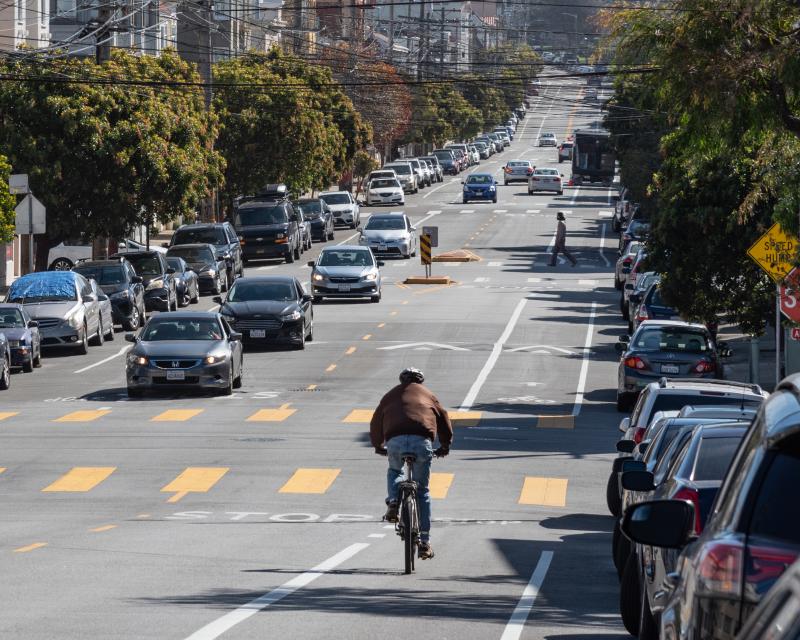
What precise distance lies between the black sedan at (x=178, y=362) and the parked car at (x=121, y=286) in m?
11.0

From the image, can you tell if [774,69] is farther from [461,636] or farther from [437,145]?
[437,145]

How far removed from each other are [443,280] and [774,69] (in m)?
42.6

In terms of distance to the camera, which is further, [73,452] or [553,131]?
[553,131]

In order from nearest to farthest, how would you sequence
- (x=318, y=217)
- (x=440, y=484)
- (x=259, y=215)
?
(x=440, y=484) → (x=259, y=215) → (x=318, y=217)

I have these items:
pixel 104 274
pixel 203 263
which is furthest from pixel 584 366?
pixel 203 263

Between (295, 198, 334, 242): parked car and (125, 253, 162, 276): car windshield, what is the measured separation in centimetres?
2575

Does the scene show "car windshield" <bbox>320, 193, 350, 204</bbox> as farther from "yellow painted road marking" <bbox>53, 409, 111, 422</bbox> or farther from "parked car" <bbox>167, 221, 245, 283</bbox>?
"yellow painted road marking" <bbox>53, 409, 111, 422</bbox>

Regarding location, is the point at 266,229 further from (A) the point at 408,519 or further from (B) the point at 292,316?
(A) the point at 408,519

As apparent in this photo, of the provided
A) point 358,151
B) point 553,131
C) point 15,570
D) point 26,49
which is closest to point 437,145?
point 553,131

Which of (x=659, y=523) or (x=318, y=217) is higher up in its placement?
(x=659, y=523)

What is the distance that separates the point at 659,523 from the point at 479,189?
305ft

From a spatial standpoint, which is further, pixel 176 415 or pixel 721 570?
pixel 176 415

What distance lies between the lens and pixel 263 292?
38.6 metres

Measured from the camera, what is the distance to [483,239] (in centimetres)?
7619
